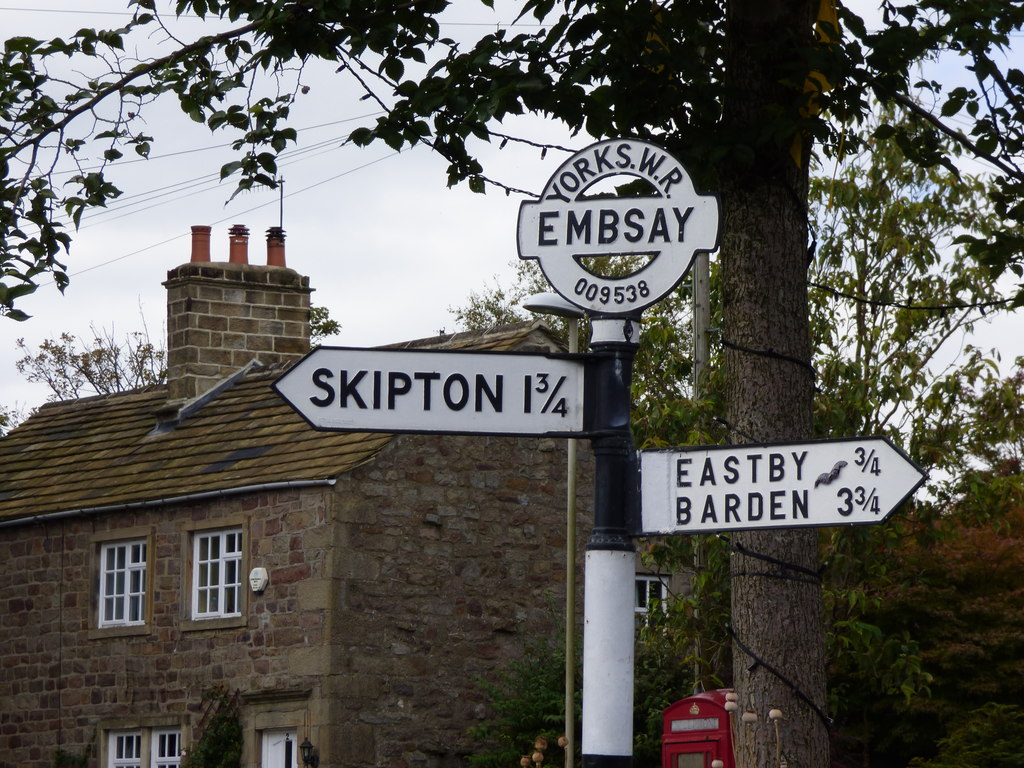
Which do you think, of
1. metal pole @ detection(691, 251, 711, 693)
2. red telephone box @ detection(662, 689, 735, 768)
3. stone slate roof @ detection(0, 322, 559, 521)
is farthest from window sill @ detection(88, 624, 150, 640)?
red telephone box @ detection(662, 689, 735, 768)

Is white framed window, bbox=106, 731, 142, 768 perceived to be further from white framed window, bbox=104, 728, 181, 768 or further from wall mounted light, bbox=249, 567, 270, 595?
wall mounted light, bbox=249, 567, 270, 595

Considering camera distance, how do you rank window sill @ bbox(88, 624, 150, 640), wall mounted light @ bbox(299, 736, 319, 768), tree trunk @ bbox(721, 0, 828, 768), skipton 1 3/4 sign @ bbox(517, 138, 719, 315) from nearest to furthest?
skipton 1 3/4 sign @ bbox(517, 138, 719, 315), tree trunk @ bbox(721, 0, 828, 768), wall mounted light @ bbox(299, 736, 319, 768), window sill @ bbox(88, 624, 150, 640)

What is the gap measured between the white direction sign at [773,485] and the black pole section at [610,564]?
0.08m

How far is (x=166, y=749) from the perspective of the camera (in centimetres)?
2012

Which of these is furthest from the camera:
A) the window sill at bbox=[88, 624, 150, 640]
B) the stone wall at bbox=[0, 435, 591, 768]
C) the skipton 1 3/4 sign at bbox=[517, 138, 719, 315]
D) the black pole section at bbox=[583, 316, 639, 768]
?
the window sill at bbox=[88, 624, 150, 640]

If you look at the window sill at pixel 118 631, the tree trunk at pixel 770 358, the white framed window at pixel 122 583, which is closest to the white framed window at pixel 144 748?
the window sill at pixel 118 631

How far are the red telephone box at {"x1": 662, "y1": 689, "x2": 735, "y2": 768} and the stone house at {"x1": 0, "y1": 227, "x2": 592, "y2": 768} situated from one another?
4105 mm

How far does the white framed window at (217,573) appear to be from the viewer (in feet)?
65.4

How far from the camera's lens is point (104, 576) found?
70.1 ft

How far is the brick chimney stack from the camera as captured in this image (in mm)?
22781

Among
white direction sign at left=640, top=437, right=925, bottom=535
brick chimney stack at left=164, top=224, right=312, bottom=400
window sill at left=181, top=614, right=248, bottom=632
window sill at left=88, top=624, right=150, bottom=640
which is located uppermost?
brick chimney stack at left=164, top=224, right=312, bottom=400

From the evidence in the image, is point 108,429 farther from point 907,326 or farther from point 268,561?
point 907,326

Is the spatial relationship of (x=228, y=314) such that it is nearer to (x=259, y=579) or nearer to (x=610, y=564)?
(x=259, y=579)

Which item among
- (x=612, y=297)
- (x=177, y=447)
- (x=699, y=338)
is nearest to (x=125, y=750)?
(x=177, y=447)
